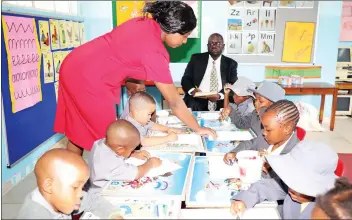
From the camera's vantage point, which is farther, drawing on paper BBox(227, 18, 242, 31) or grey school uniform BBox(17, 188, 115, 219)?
drawing on paper BBox(227, 18, 242, 31)

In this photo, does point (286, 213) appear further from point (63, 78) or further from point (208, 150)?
point (63, 78)

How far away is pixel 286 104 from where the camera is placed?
173 centimetres

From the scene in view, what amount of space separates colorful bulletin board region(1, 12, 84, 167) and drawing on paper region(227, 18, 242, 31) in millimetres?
2439

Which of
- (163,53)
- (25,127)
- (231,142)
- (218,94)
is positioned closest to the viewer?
(163,53)

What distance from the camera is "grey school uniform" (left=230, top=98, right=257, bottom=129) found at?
2.54 metres

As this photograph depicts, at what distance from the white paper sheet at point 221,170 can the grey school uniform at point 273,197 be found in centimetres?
19

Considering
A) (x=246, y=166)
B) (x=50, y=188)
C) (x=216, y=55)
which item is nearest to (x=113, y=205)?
(x=50, y=188)

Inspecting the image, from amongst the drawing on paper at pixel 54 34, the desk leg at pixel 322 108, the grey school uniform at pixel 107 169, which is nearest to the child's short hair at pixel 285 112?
the grey school uniform at pixel 107 169

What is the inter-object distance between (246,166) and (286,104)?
445mm

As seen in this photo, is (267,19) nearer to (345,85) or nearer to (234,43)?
(234,43)

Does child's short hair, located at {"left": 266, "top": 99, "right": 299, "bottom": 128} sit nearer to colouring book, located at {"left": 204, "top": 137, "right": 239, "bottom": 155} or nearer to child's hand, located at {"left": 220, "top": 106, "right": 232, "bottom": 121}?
colouring book, located at {"left": 204, "top": 137, "right": 239, "bottom": 155}

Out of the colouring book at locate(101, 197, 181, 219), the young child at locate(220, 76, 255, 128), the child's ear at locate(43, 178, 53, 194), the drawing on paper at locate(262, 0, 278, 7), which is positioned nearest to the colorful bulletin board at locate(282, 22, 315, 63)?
the drawing on paper at locate(262, 0, 278, 7)

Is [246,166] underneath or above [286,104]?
underneath

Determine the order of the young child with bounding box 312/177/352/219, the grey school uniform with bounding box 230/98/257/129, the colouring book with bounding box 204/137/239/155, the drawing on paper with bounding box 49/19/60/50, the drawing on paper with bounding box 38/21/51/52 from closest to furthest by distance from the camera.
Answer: the young child with bounding box 312/177/352/219
the colouring book with bounding box 204/137/239/155
the grey school uniform with bounding box 230/98/257/129
the drawing on paper with bounding box 38/21/51/52
the drawing on paper with bounding box 49/19/60/50
